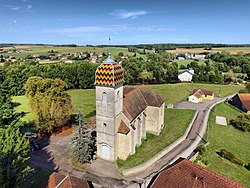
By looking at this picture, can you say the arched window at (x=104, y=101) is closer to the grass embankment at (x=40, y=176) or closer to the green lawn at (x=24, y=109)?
the grass embankment at (x=40, y=176)

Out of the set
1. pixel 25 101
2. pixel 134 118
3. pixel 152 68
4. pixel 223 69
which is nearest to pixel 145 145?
pixel 134 118

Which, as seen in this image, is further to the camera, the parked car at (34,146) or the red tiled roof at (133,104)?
the parked car at (34,146)

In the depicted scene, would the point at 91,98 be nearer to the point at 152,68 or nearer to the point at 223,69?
the point at 152,68

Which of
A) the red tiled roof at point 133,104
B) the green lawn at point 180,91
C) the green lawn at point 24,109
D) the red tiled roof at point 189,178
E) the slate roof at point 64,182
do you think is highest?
the red tiled roof at point 133,104

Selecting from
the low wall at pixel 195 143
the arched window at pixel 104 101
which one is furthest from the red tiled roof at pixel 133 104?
the low wall at pixel 195 143

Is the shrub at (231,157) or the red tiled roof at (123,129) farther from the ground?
the red tiled roof at (123,129)

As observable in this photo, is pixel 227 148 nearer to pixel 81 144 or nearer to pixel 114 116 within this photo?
pixel 114 116
